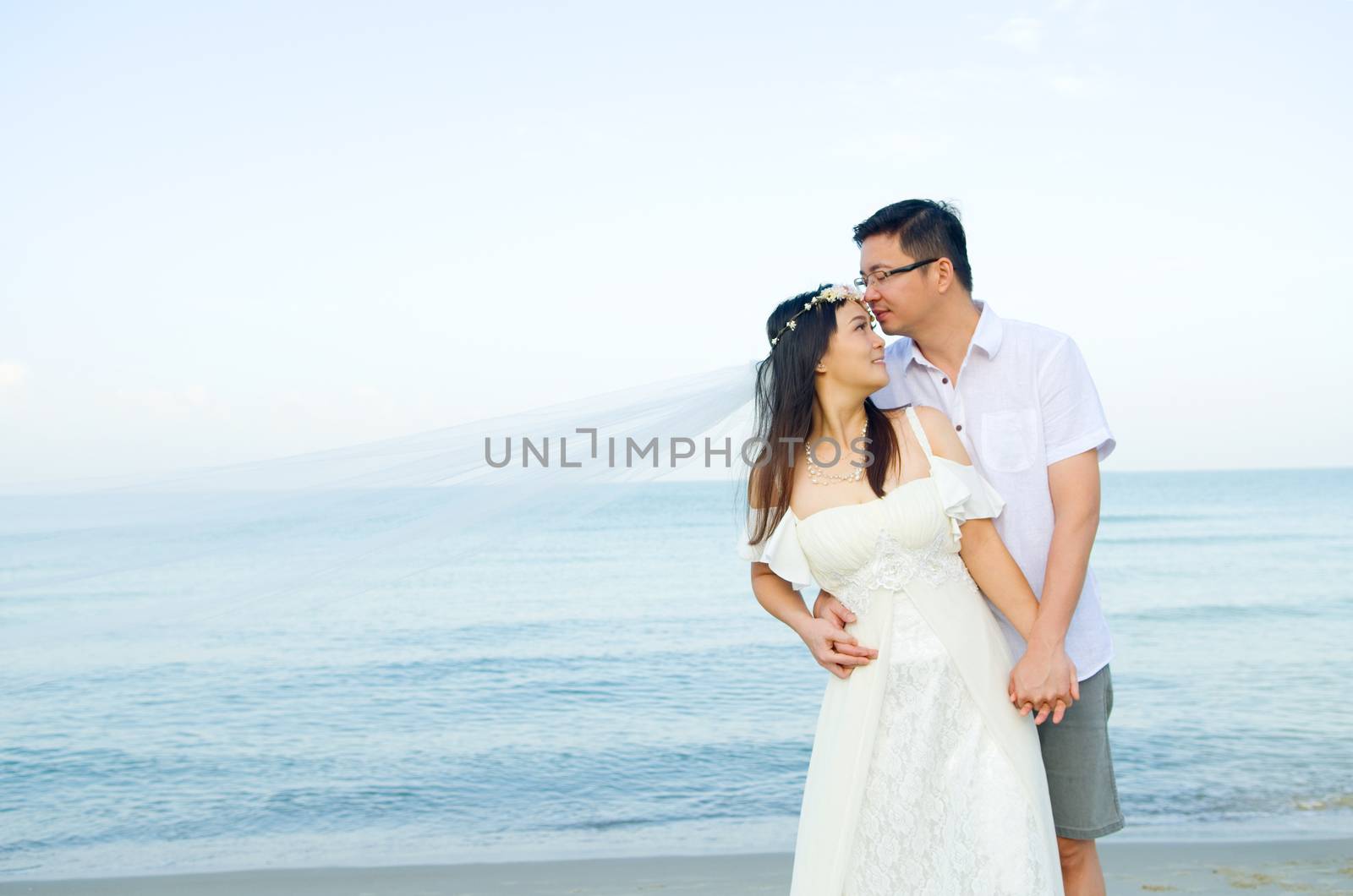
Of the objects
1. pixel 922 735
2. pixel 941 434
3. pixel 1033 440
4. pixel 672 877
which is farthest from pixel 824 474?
pixel 672 877

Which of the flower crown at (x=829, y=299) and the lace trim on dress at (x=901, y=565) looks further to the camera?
the flower crown at (x=829, y=299)

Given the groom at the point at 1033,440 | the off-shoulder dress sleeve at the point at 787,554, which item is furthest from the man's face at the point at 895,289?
the off-shoulder dress sleeve at the point at 787,554

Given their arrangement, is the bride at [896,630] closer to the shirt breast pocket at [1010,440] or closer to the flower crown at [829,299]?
the flower crown at [829,299]

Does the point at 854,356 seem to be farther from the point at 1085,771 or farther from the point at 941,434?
the point at 1085,771

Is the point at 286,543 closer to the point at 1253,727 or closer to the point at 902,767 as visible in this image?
the point at 902,767

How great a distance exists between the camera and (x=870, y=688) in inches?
101

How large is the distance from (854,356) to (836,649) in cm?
74

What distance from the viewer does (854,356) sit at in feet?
9.01

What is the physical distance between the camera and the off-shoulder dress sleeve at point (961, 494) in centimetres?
259

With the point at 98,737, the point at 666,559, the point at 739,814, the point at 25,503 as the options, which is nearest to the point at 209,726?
the point at 98,737

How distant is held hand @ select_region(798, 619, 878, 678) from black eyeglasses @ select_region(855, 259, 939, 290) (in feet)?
3.03

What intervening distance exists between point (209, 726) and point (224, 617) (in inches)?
269

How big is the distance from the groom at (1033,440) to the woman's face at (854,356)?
0.15 meters

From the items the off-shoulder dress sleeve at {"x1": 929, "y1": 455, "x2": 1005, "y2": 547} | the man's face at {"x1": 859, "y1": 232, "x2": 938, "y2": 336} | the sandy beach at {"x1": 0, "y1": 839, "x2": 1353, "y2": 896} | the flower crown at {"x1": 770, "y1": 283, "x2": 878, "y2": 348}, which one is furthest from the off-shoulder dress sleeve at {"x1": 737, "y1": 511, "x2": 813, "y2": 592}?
the sandy beach at {"x1": 0, "y1": 839, "x2": 1353, "y2": 896}
